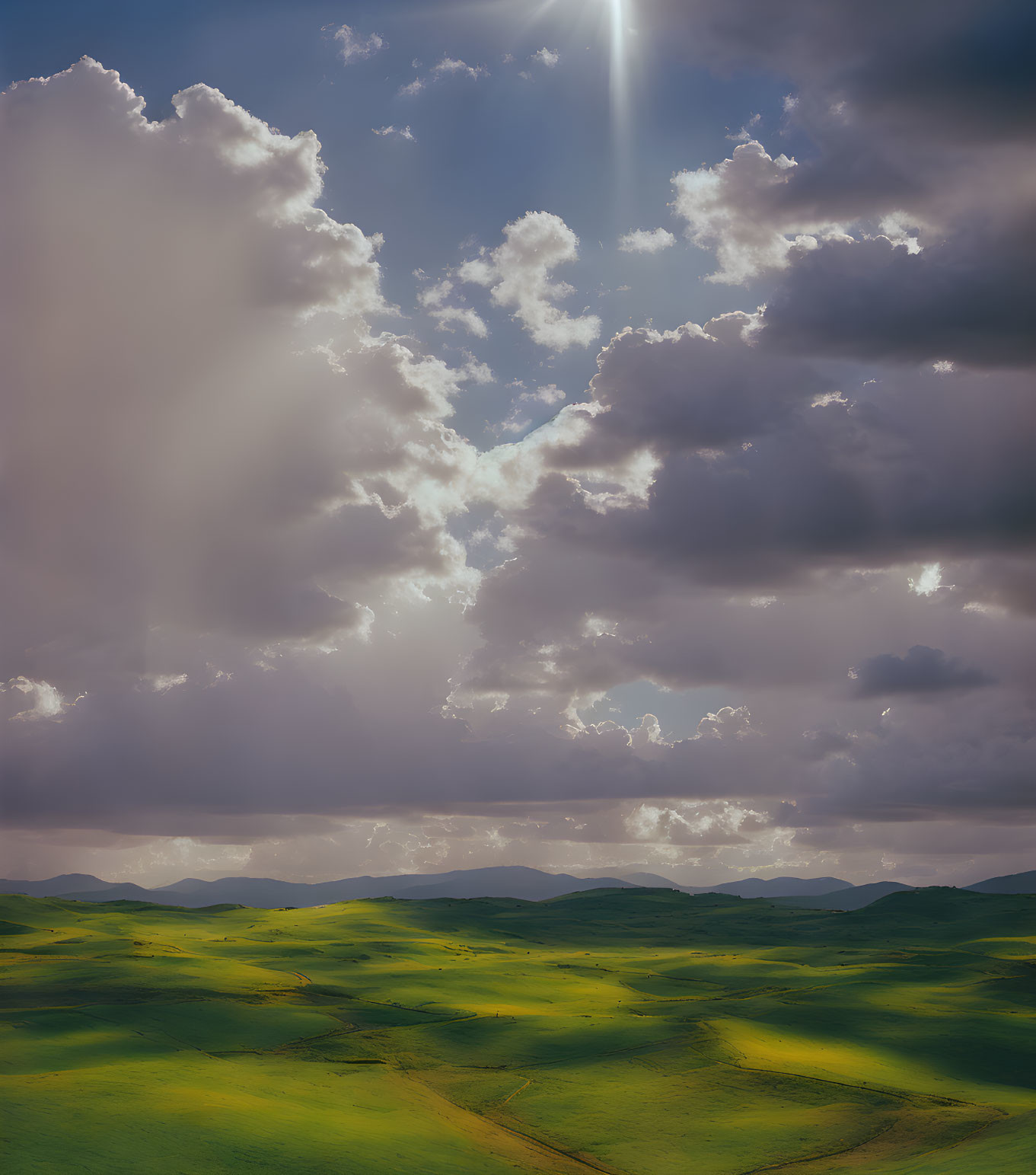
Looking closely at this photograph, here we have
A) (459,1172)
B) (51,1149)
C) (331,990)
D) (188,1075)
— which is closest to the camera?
(51,1149)

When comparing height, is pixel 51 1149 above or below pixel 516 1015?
above

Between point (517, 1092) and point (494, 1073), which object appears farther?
point (494, 1073)

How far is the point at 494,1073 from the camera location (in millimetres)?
71688

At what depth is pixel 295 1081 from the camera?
63062 mm

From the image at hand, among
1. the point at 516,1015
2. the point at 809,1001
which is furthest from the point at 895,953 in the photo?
the point at 516,1015

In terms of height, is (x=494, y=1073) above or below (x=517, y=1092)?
below

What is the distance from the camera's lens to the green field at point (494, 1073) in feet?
155

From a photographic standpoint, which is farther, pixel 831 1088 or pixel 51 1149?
pixel 831 1088

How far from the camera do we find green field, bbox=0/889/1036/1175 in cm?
4716

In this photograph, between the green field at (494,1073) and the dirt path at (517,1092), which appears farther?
the dirt path at (517,1092)

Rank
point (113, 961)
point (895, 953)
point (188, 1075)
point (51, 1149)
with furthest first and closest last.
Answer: point (895, 953)
point (113, 961)
point (188, 1075)
point (51, 1149)

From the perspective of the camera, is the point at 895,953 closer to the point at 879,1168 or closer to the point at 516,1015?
the point at 516,1015

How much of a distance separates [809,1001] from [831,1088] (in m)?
42.6

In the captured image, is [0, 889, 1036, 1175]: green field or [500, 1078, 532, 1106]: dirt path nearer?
[0, 889, 1036, 1175]: green field
